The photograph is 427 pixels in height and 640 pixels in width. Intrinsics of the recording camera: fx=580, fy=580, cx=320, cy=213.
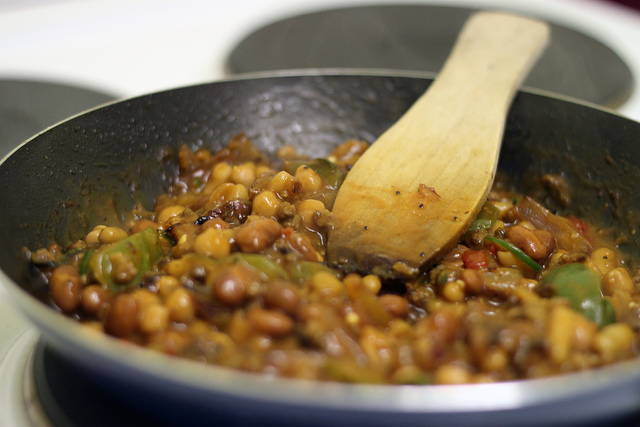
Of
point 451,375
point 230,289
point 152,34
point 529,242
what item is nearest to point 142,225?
point 230,289

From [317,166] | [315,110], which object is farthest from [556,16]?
[317,166]

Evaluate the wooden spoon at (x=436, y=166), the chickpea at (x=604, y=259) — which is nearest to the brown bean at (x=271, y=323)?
the wooden spoon at (x=436, y=166)

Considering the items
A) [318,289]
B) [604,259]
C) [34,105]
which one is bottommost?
[604,259]

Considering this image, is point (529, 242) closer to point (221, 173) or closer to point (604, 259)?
point (604, 259)

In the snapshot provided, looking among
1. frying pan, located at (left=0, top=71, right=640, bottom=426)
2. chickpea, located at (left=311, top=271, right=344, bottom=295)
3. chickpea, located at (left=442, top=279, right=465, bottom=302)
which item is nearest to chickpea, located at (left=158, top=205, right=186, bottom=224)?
frying pan, located at (left=0, top=71, right=640, bottom=426)

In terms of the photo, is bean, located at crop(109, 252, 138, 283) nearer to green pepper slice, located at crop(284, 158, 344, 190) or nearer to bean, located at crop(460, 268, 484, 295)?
green pepper slice, located at crop(284, 158, 344, 190)

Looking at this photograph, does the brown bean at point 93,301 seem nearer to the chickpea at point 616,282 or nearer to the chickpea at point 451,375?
the chickpea at point 451,375
